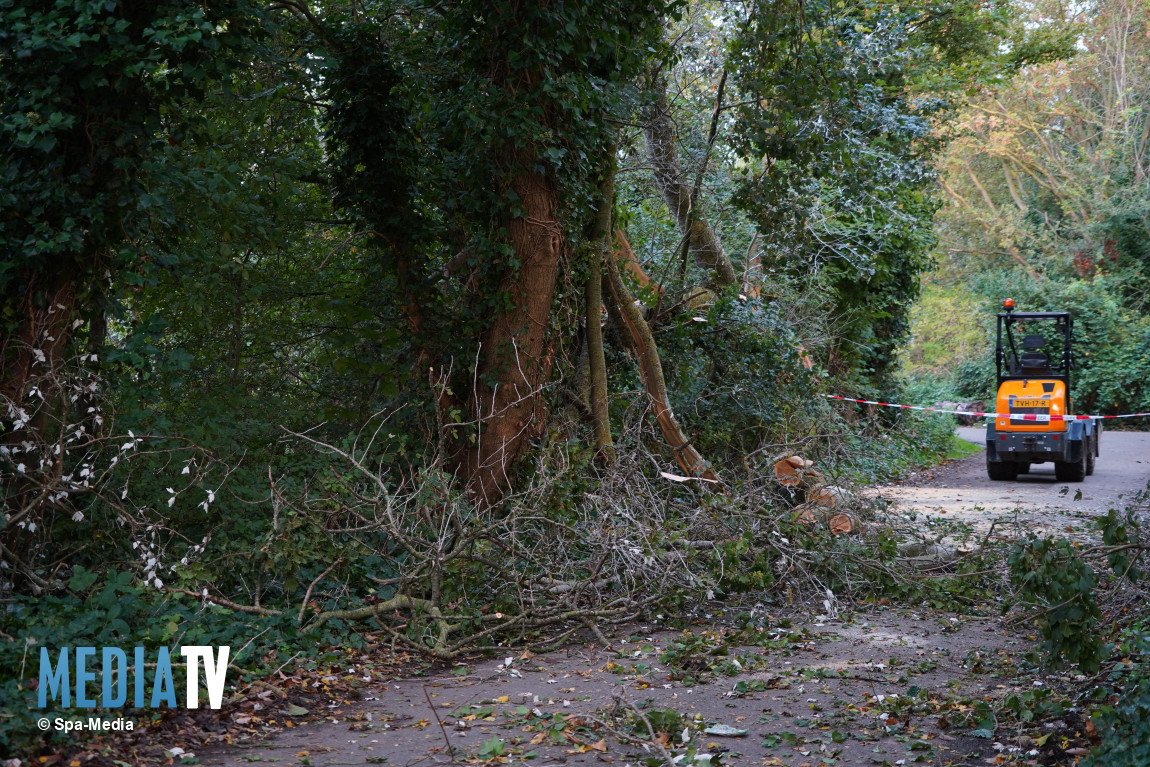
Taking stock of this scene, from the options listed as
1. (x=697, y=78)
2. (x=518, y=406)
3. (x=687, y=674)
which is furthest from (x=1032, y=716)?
(x=697, y=78)

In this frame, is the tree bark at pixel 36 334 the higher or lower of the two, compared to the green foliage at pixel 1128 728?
higher

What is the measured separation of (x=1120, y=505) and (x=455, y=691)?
9.84 m

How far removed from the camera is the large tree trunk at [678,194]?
11.7 meters

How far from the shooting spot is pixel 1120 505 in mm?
11945

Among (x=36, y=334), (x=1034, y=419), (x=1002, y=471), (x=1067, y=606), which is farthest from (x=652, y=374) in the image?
(x=1002, y=471)

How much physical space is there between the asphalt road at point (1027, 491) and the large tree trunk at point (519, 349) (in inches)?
202

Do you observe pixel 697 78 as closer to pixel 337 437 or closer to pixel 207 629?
pixel 337 437

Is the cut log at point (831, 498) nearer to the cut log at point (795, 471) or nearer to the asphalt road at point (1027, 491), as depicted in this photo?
the cut log at point (795, 471)

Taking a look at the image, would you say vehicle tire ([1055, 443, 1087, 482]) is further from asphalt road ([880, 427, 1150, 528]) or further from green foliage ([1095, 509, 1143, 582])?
green foliage ([1095, 509, 1143, 582])

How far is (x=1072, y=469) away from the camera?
48.8ft

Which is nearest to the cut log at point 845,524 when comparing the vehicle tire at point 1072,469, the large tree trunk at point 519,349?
the large tree trunk at point 519,349

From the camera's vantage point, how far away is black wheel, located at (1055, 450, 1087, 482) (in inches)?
579

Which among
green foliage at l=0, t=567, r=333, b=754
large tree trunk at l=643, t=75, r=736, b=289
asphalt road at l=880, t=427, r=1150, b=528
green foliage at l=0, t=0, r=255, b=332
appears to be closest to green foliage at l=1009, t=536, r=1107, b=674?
green foliage at l=0, t=567, r=333, b=754

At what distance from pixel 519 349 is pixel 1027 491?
917 cm
